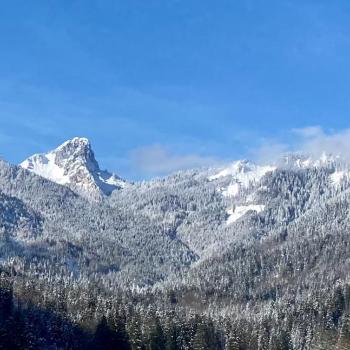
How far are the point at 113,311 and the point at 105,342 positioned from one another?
24040 millimetres

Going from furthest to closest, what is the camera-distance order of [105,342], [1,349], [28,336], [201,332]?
1. [201,332]
2. [105,342]
3. [28,336]
4. [1,349]

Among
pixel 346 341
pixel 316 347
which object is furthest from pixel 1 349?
pixel 316 347

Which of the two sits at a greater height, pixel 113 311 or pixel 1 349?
pixel 113 311

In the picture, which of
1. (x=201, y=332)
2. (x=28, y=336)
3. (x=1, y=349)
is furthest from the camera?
(x=201, y=332)

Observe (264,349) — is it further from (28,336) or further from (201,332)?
(28,336)

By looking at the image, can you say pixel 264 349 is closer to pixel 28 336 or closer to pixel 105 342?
pixel 105 342

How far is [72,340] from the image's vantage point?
645 feet

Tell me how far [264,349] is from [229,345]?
17.6 metres

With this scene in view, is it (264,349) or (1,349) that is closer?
(1,349)

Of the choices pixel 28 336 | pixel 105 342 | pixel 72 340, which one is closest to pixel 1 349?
pixel 28 336

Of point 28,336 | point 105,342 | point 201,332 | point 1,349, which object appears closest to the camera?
point 1,349

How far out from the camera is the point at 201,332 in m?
190

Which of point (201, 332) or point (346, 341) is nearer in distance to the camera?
point (346, 341)

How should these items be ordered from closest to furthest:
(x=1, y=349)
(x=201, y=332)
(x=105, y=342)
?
(x=1, y=349) → (x=105, y=342) → (x=201, y=332)
